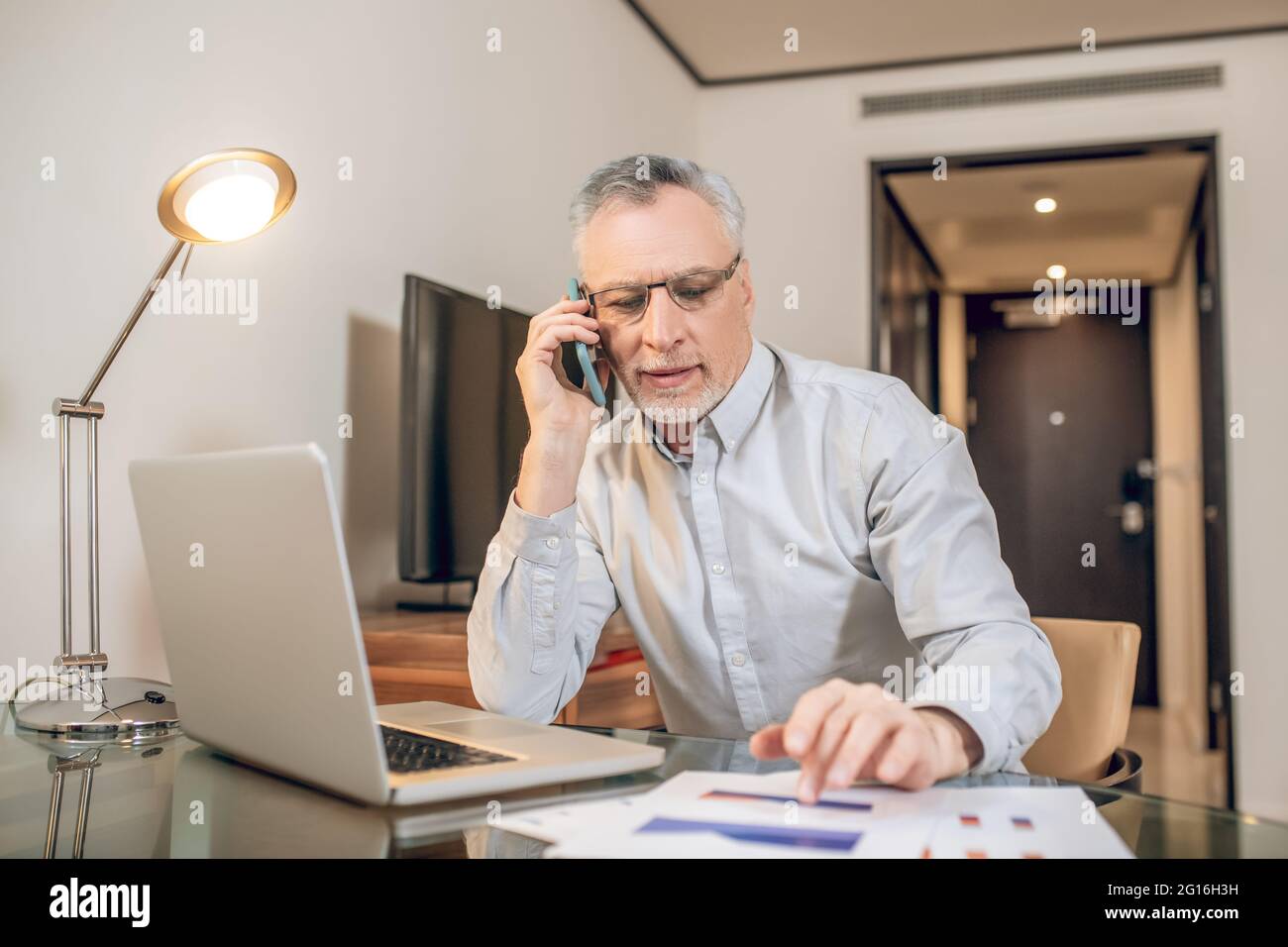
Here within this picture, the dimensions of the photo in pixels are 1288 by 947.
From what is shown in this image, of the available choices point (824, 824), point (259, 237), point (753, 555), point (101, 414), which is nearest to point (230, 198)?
point (101, 414)

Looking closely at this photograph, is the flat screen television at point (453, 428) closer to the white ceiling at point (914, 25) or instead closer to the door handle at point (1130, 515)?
the white ceiling at point (914, 25)

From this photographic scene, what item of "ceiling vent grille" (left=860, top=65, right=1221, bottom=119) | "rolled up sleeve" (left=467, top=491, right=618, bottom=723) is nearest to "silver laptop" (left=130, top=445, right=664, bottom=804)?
"rolled up sleeve" (left=467, top=491, right=618, bottom=723)

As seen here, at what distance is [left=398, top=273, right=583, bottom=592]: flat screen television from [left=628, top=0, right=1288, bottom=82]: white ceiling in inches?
71.5

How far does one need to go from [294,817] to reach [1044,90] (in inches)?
161

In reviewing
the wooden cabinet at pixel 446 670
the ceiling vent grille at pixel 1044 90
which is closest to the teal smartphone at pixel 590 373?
the wooden cabinet at pixel 446 670

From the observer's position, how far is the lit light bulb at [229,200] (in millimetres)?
1346

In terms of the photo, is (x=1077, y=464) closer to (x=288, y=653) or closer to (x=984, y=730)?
(x=984, y=730)

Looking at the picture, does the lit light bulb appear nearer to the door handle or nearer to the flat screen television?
the flat screen television

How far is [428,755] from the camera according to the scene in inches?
35.9

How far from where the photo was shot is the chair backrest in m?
1.34

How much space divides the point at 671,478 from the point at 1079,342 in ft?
19.1

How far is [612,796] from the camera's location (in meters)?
0.82

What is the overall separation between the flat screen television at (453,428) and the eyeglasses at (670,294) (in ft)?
2.85
